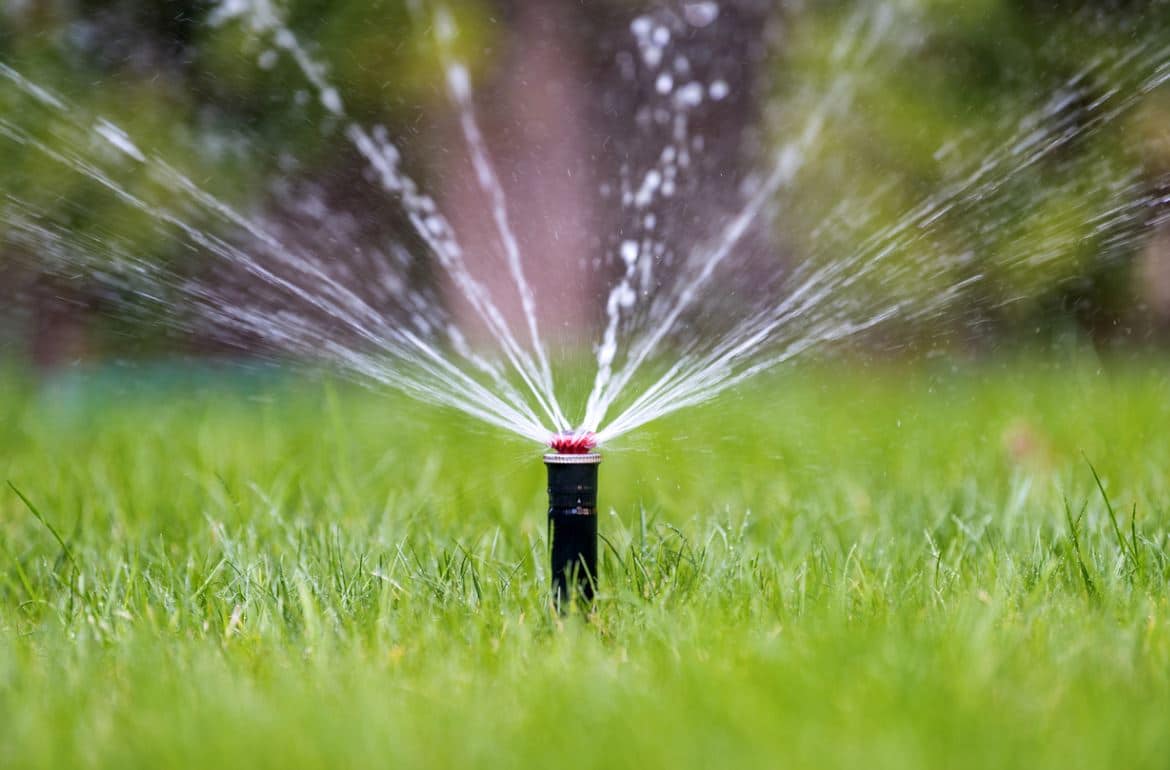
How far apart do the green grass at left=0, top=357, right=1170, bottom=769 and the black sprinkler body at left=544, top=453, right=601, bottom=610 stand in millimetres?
68

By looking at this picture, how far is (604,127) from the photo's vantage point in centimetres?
570

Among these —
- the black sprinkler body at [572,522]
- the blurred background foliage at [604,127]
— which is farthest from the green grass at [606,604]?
the blurred background foliage at [604,127]

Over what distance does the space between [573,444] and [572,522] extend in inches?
4.7

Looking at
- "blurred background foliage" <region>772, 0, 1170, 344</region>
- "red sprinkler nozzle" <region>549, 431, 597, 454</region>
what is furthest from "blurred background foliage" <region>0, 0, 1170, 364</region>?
"red sprinkler nozzle" <region>549, 431, 597, 454</region>

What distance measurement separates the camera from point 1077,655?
162 cm

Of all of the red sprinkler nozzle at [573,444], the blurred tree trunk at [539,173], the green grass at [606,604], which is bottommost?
the green grass at [606,604]

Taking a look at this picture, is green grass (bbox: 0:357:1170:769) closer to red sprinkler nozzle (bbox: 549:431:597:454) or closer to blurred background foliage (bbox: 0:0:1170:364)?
red sprinkler nozzle (bbox: 549:431:597:454)

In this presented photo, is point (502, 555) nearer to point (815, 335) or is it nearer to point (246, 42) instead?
point (815, 335)

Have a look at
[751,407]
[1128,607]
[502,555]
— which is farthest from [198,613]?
[751,407]

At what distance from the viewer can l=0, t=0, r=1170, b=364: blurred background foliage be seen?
529cm

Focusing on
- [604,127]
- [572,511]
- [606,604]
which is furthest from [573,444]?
[604,127]

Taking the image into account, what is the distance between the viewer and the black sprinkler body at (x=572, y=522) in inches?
70.1

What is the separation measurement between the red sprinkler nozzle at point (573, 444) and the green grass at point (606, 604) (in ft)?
0.83

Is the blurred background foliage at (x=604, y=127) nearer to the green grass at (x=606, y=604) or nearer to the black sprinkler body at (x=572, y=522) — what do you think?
the green grass at (x=606, y=604)
